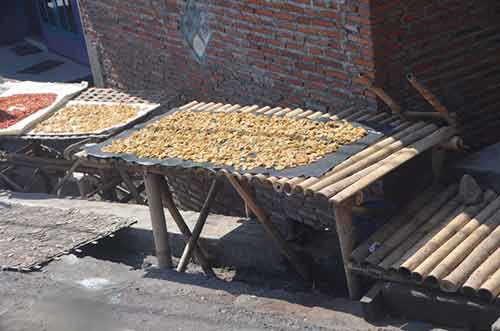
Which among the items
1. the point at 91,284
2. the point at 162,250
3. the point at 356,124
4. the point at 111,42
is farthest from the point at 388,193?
the point at 111,42

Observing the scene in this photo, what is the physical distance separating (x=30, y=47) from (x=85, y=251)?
11207 millimetres

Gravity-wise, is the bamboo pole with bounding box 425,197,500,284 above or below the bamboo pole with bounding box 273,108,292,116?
below

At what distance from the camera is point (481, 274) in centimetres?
798

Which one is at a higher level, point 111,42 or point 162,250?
point 111,42

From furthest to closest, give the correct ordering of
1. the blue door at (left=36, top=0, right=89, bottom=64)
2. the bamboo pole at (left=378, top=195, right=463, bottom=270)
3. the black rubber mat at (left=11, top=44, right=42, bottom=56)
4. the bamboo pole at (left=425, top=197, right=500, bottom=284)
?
1. the black rubber mat at (left=11, top=44, right=42, bottom=56)
2. the blue door at (left=36, top=0, right=89, bottom=64)
3. the bamboo pole at (left=378, top=195, right=463, bottom=270)
4. the bamboo pole at (left=425, top=197, right=500, bottom=284)

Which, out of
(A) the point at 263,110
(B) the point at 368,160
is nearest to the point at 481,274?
(B) the point at 368,160

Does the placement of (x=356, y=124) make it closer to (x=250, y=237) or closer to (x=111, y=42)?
(x=250, y=237)

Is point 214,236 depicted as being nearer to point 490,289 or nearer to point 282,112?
point 282,112

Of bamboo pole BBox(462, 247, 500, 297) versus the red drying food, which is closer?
bamboo pole BBox(462, 247, 500, 297)

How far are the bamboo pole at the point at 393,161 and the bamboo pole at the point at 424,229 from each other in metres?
0.67

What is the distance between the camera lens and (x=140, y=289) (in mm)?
9977

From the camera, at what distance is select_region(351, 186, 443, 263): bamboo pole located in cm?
881

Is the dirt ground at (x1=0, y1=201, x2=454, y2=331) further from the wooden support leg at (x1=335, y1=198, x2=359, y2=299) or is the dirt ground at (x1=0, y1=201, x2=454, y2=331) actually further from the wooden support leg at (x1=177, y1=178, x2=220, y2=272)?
the wooden support leg at (x1=335, y1=198, x2=359, y2=299)

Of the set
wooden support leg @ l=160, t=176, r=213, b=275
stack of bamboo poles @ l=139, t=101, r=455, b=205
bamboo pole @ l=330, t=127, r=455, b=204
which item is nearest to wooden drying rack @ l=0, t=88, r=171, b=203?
wooden support leg @ l=160, t=176, r=213, b=275
